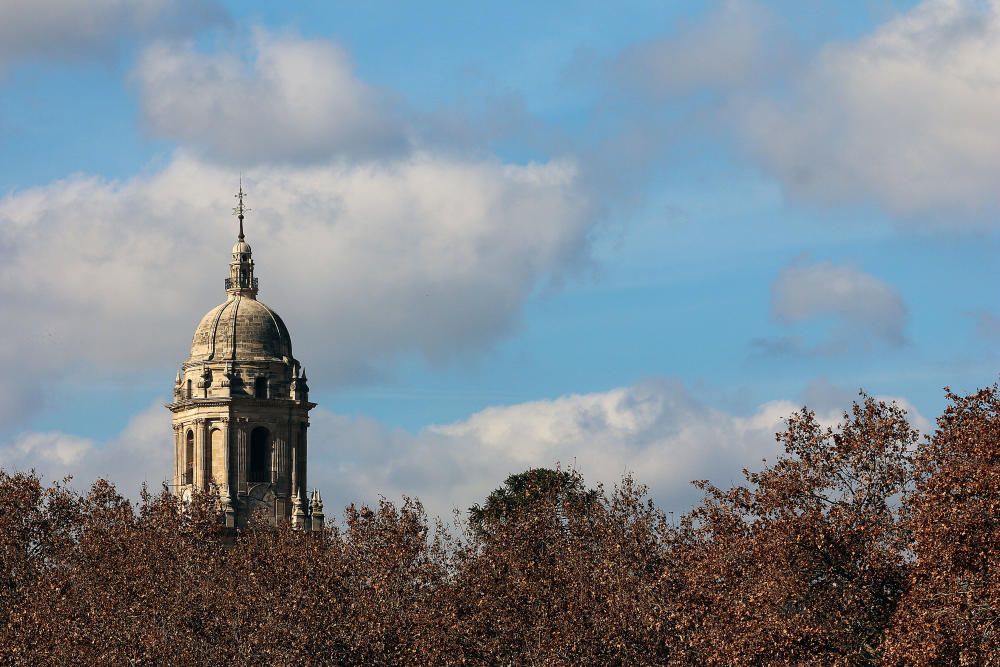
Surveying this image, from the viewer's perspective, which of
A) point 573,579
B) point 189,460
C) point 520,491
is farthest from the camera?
point 189,460

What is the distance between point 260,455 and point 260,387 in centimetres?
458

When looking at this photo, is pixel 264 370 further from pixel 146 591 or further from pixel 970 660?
pixel 970 660

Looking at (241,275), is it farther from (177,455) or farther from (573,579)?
(573,579)

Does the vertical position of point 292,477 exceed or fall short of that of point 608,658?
it exceeds it

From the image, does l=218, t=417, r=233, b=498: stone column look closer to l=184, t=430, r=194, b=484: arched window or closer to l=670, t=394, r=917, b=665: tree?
l=184, t=430, r=194, b=484: arched window

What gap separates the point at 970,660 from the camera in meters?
47.5

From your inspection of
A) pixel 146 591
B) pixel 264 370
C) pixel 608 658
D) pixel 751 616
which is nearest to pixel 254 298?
pixel 264 370

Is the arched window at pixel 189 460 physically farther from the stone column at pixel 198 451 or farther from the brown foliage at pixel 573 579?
the brown foliage at pixel 573 579

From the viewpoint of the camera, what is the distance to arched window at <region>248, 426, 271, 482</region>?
14112cm

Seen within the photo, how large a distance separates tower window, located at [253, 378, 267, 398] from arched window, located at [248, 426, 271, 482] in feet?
7.26

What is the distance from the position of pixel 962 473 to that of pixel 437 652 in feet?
65.0

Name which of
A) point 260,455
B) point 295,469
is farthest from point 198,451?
point 295,469

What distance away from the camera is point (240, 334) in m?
144

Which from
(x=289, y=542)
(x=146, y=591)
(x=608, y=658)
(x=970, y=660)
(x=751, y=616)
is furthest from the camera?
(x=289, y=542)
